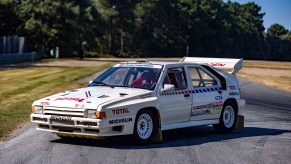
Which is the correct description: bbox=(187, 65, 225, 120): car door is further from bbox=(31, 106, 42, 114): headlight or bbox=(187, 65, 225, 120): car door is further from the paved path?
bbox=(31, 106, 42, 114): headlight

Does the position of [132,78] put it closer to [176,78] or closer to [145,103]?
[176,78]

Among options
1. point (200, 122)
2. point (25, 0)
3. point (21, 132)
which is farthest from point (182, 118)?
point (25, 0)

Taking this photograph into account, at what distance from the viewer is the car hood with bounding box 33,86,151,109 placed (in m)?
9.93

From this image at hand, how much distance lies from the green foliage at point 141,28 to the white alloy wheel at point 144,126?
6157 cm

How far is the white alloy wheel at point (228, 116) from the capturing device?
1280 centimetres

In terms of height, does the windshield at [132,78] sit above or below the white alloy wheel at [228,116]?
above

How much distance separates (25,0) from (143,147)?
69664 millimetres

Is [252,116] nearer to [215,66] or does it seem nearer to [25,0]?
[215,66]

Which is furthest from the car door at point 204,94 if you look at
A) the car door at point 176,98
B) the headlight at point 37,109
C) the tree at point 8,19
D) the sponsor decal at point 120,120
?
the tree at point 8,19

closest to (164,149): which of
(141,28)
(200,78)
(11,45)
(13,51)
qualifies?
(200,78)

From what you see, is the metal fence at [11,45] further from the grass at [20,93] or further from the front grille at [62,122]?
the front grille at [62,122]

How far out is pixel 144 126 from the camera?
10.6m

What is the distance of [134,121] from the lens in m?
10.2

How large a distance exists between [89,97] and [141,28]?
103 meters
